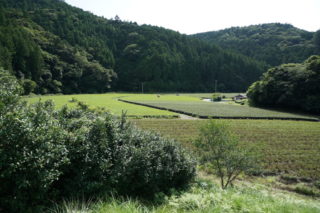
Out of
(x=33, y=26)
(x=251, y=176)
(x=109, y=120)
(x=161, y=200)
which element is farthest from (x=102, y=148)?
(x=33, y=26)

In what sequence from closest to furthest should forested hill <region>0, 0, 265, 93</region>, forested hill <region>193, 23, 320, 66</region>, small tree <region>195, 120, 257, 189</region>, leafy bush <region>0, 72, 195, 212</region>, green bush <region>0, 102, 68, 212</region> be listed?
1. green bush <region>0, 102, 68, 212</region>
2. leafy bush <region>0, 72, 195, 212</region>
3. small tree <region>195, 120, 257, 189</region>
4. forested hill <region>0, 0, 265, 93</region>
5. forested hill <region>193, 23, 320, 66</region>

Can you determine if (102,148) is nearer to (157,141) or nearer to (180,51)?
(157,141)

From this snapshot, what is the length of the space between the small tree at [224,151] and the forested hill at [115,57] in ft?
278

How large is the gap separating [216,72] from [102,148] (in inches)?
5691

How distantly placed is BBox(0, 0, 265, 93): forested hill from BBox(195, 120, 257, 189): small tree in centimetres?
8474

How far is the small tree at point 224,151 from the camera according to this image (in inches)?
451

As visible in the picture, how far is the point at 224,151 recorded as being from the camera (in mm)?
11930

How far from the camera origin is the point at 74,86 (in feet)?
323

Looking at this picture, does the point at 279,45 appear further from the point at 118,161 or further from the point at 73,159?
the point at 73,159

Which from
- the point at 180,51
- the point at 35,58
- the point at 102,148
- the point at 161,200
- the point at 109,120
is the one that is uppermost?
the point at 180,51

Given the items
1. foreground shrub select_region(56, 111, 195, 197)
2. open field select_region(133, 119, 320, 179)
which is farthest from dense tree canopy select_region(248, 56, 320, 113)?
foreground shrub select_region(56, 111, 195, 197)

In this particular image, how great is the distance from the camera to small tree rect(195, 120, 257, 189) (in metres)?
11.5

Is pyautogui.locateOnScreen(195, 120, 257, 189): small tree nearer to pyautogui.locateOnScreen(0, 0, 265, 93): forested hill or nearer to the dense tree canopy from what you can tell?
the dense tree canopy

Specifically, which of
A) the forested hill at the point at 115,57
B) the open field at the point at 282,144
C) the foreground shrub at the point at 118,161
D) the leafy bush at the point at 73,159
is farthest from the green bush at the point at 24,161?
the forested hill at the point at 115,57
